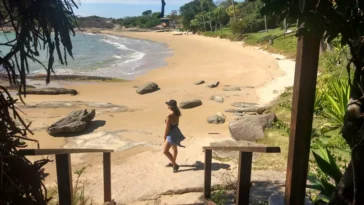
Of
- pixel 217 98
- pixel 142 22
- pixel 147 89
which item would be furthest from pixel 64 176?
pixel 142 22

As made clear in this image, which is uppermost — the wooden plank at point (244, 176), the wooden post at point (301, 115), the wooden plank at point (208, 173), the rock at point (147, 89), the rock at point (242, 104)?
the wooden post at point (301, 115)

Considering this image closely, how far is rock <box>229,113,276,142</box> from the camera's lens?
8.87 m

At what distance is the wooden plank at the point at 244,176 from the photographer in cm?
364

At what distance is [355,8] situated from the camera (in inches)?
66.6

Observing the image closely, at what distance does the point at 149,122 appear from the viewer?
40.6 ft

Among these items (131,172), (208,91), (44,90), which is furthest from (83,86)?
(131,172)

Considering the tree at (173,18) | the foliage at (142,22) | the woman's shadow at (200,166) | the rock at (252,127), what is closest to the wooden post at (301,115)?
the woman's shadow at (200,166)

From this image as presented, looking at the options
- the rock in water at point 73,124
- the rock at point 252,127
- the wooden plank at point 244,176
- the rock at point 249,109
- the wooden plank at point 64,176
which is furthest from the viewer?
the rock at point 249,109

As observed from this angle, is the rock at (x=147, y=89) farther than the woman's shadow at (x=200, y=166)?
Yes

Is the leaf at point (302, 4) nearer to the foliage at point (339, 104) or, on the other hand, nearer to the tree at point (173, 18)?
the foliage at point (339, 104)

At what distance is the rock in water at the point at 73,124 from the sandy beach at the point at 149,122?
0.29 m

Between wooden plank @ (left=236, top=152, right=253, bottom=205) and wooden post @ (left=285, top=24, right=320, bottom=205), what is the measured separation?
33.4 inches

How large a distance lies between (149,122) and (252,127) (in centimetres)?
419

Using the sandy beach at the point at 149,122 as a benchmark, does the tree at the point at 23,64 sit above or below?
above
